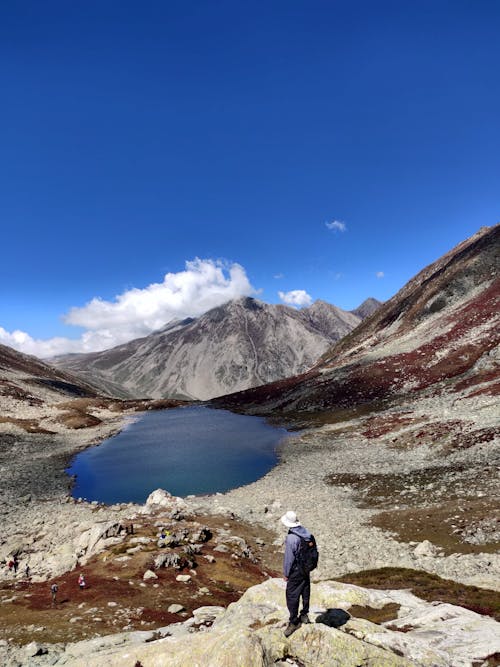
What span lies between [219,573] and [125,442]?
8355 centimetres

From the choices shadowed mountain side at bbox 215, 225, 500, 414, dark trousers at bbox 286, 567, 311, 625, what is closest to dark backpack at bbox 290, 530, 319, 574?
dark trousers at bbox 286, 567, 311, 625

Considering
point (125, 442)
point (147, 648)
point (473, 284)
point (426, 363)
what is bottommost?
point (125, 442)

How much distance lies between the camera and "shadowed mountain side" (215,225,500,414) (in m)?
92.5

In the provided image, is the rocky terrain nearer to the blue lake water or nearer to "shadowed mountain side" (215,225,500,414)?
"shadowed mountain side" (215,225,500,414)

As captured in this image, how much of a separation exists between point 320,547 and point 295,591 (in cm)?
2174

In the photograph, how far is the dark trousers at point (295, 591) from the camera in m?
12.7

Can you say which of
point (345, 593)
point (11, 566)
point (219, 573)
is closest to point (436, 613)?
point (345, 593)

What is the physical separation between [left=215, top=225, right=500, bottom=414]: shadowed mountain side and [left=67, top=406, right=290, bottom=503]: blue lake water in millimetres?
21962

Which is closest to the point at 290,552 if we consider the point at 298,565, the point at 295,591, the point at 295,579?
the point at 298,565

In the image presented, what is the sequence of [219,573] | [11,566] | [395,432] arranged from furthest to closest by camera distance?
[395,432] < [11,566] < [219,573]

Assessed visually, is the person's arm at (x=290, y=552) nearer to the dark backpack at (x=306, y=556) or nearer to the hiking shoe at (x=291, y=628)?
the dark backpack at (x=306, y=556)

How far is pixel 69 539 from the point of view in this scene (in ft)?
115

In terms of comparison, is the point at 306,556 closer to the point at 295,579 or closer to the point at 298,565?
the point at 298,565

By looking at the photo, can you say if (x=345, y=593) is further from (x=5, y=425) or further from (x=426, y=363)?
(x=5, y=425)
